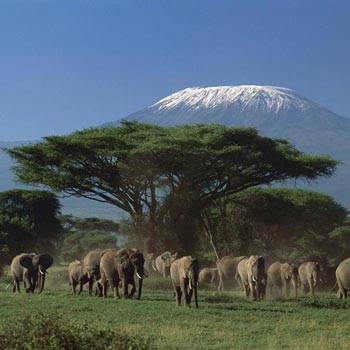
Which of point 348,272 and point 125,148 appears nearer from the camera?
point 348,272

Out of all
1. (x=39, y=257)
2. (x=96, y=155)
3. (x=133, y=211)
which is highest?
(x=96, y=155)

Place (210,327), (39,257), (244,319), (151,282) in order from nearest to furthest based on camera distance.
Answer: (210,327), (244,319), (39,257), (151,282)

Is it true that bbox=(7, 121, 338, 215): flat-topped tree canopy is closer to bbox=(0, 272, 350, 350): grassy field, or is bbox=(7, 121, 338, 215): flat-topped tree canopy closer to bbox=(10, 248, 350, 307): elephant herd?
bbox=(10, 248, 350, 307): elephant herd

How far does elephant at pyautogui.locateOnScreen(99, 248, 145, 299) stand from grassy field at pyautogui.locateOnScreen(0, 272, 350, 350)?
147 cm

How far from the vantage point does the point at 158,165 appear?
136 feet

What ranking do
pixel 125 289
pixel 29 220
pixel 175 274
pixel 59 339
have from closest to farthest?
Result: pixel 59 339
pixel 175 274
pixel 125 289
pixel 29 220

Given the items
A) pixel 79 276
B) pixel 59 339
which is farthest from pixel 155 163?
pixel 59 339

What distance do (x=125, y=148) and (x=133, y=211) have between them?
3887 mm

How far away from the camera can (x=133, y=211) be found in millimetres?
43844

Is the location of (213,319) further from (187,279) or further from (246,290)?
(246,290)

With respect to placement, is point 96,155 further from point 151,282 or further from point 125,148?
point 151,282

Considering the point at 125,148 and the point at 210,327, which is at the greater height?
the point at 125,148

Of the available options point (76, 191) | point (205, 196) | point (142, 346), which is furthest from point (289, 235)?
point (142, 346)

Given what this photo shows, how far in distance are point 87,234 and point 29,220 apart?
2957cm
